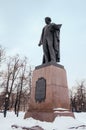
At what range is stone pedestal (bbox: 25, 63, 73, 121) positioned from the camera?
855 cm

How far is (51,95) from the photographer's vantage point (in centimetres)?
874

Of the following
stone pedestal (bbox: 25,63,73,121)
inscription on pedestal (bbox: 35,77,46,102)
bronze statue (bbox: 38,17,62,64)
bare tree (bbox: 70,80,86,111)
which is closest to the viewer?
stone pedestal (bbox: 25,63,73,121)

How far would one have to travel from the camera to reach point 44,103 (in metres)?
8.91

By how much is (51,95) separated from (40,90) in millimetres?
771

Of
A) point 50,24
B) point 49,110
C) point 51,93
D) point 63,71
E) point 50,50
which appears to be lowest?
point 49,110

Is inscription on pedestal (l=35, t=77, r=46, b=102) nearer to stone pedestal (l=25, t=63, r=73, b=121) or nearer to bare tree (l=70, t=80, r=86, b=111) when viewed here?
stone pedestal (l=25, t=63, r=73, b=121)

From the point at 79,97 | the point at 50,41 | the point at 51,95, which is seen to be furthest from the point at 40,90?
the point at 79,97

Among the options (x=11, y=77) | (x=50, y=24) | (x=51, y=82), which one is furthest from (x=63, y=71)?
(x=11, y=77)

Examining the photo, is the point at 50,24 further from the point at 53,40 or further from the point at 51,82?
the point at 51,82

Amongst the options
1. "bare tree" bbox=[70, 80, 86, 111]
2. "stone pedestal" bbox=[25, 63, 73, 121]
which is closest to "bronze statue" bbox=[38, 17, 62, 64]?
"stone pedestal" bbox=[25, 63, 73, 121]

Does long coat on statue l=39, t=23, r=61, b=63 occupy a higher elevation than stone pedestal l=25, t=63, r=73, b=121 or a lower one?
higher

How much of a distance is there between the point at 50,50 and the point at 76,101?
37.2 metres

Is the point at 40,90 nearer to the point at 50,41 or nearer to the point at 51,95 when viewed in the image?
the point at 51,95

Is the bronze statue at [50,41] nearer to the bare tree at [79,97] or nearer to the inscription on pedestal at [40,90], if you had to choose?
the inscription on pedestal at [40,90]
